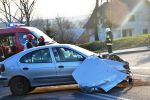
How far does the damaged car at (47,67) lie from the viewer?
1311 centimetres

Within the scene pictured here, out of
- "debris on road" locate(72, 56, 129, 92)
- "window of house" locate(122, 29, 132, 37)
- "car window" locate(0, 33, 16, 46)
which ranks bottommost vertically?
"window of house" locate(122, 29, 132, 37)

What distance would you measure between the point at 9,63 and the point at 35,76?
94 centimetres

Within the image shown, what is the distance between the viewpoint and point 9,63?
13.9 meters

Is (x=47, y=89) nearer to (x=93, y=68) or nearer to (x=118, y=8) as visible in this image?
(x=93, y=68)

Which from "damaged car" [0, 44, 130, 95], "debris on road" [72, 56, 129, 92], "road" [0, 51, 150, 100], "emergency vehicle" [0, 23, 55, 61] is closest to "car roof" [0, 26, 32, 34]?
"emergency vehicle" [0, 23, 55, 61]

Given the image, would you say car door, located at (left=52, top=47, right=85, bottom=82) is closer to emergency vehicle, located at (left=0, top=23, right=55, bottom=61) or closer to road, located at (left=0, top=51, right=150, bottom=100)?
road, located at (left=0, top=51, right=150, bottom=100)

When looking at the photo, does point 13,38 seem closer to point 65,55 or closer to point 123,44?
point 65,55

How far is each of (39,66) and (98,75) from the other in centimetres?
183

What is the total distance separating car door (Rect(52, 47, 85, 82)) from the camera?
521 inches

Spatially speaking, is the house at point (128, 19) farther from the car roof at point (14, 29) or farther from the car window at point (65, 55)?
the car window at point (65, 55)

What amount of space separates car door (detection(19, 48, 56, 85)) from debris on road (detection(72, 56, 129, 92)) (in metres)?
0.81

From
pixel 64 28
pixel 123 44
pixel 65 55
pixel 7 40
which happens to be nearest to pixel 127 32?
pixel 64 28

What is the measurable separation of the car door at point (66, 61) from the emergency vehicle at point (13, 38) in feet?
20.2

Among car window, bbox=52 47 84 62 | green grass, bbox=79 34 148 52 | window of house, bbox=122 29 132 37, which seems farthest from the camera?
window of house, bbox=122 29 132 37
